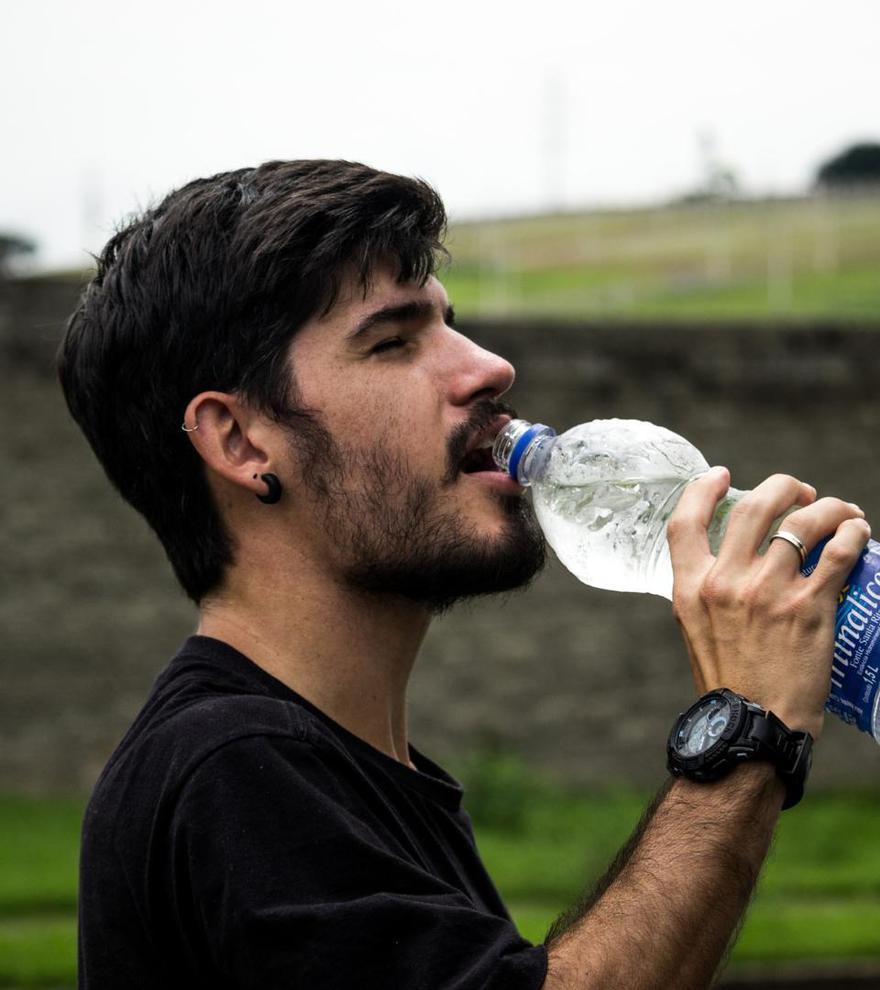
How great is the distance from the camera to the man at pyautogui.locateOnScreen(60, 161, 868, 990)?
1766mm

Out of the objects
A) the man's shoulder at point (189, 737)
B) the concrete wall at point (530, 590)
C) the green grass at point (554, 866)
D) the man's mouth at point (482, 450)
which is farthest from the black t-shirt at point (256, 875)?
the concrete wall at point (530, 590)

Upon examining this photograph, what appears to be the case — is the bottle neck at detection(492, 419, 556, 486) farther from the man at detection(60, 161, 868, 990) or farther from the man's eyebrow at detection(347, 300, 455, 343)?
the man's eyebrow at detection(347, 300, 455, 343)

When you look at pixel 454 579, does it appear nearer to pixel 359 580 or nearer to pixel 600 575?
pixel 359 580

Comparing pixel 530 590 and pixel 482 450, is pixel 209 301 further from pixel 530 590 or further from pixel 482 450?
pixel 530 590

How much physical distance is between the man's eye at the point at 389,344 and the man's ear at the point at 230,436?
20cm

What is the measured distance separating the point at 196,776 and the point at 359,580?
1.62 feet

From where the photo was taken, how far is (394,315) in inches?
89.3

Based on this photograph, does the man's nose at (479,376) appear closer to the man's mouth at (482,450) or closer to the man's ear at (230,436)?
the man's mouth at (482,450)

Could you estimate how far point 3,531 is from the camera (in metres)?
9.44

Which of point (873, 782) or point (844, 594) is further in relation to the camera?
point (873, 782)

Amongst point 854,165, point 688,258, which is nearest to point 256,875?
point 688,258

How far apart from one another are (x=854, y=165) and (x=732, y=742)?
3440 cm

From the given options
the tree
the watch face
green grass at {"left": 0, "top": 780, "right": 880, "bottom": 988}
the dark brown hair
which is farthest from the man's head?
the tree

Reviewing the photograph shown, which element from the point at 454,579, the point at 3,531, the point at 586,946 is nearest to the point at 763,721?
the point at 586,946
